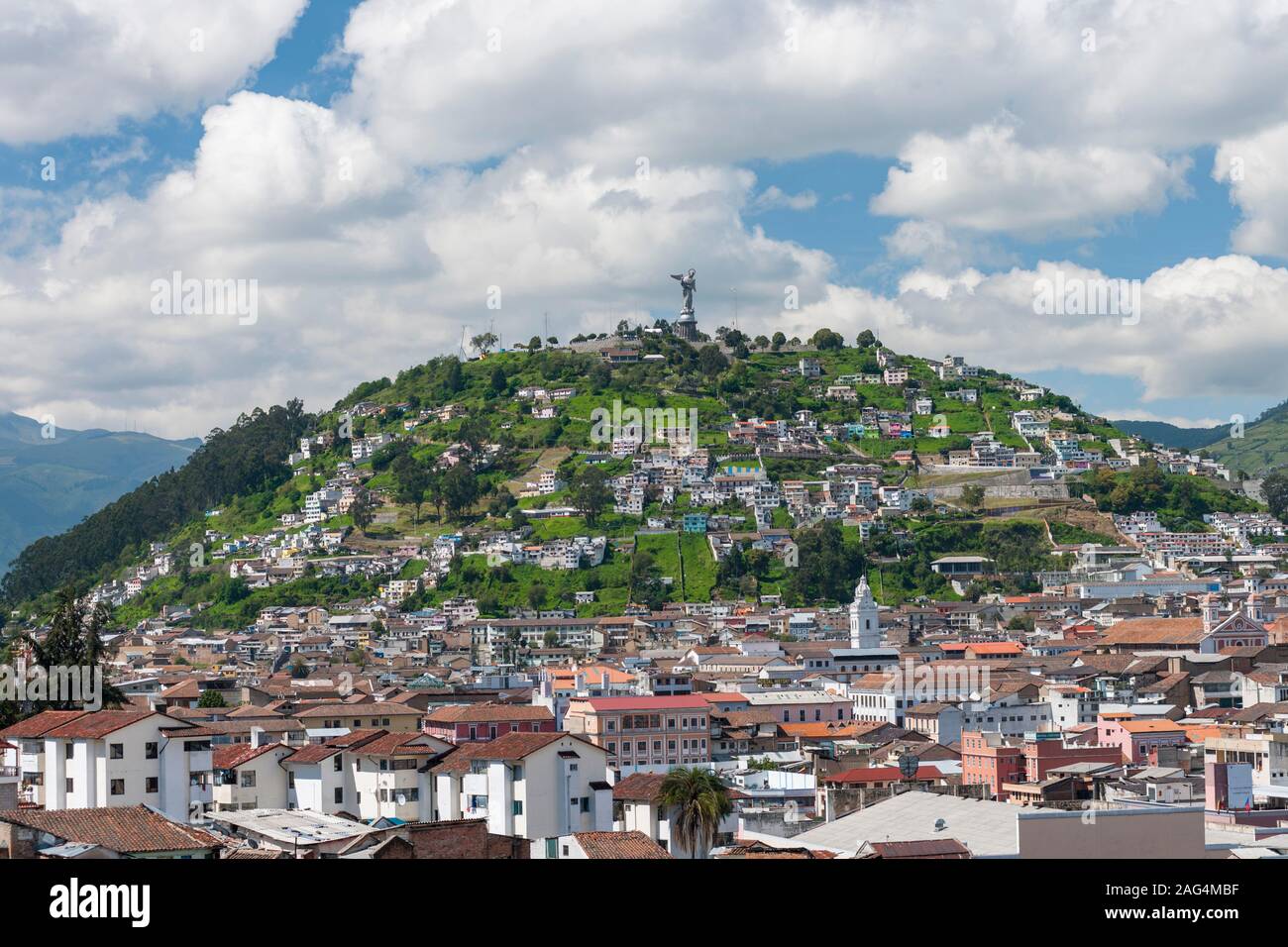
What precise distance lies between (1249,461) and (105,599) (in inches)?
5169

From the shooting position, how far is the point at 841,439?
414ft

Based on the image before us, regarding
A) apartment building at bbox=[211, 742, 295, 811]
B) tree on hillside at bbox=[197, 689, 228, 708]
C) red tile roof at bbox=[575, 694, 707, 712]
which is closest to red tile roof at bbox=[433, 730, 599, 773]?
apartment building at bbox=[211, 742, 295, 811]

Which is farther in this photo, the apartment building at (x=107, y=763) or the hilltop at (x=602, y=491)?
the hilltop at (x=602, y=491)

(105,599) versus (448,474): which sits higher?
(448,474)

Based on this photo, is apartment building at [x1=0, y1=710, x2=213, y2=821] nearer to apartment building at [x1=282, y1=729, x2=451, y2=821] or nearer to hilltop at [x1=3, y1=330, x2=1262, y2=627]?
apartment building at [x1=282, y1=729, x2=451, y2=821]

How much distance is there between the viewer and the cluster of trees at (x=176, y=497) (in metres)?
118

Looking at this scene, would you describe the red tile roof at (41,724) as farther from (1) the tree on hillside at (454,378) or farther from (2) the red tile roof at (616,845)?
(1) the tree on hillside at (454,378)

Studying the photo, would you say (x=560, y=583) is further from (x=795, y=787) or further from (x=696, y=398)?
(x=795, y=787)

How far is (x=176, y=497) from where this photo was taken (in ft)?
411

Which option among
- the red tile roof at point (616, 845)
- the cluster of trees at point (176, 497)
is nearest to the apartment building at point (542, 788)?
the red tile roof at point (616, 845)

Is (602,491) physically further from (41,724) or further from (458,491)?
(41,724)

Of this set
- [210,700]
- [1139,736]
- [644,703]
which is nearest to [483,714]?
[644,703]

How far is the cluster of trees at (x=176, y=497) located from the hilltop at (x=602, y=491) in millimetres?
206
